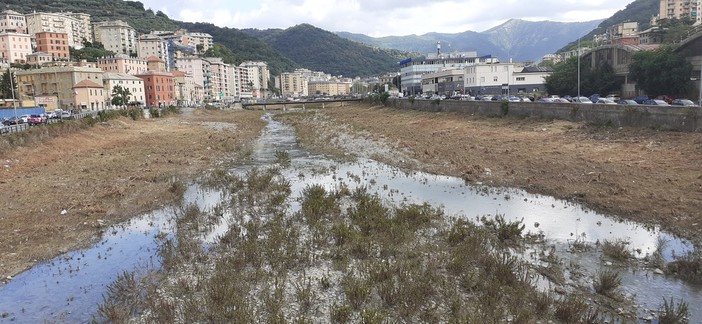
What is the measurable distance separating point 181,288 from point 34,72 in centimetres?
11552

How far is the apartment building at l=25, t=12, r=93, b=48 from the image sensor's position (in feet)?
543

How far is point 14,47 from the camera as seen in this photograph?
446ft

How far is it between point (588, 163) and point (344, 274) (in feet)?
55.3

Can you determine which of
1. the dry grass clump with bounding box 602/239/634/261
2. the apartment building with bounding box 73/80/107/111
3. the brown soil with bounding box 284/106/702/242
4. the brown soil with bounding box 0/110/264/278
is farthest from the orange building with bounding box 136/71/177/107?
the dry grass clump with bounding box 602/239/634/261

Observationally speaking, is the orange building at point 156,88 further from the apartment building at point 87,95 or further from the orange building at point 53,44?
the orange building at point 53,44

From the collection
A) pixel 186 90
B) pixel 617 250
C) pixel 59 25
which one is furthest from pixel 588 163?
pixel 59 25

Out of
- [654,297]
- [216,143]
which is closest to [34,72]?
[216,143]

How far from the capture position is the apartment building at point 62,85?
97.8 metres

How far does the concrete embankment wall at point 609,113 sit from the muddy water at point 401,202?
1425cm

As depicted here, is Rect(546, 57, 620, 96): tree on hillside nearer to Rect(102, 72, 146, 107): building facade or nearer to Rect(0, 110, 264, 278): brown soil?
Rect(0, 110, 264, 278): brown soil

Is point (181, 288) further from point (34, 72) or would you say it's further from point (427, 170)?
point (34, 72)

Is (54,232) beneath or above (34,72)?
beneath

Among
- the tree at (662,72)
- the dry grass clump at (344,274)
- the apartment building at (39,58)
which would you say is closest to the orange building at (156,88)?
the apartment building at (39,58)

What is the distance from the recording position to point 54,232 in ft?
47.2
